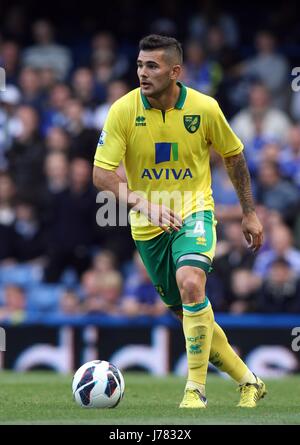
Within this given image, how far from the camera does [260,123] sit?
50.6ft

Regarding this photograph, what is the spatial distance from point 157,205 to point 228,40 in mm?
9793

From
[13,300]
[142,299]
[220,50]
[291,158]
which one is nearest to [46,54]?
[220,50]

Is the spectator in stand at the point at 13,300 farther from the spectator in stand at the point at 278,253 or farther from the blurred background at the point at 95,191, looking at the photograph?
the spectator in stand at the point at 278,253

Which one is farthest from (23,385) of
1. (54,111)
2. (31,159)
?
(54,111)

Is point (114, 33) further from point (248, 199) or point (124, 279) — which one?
point (248, 199)

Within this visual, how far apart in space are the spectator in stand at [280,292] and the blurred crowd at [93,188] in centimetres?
1

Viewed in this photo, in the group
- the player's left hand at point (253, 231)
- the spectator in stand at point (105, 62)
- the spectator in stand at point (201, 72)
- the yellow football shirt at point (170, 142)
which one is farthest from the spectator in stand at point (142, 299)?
the yellow football shirt at point (170, 142)

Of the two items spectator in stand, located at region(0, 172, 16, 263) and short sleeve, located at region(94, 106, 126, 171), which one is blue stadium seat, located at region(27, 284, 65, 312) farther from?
short sleeve, located at region(94, 106, 126, 171)

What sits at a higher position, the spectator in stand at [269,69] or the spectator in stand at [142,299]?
the spectator in stand at [269,69]

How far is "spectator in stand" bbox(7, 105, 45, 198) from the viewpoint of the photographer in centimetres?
1586

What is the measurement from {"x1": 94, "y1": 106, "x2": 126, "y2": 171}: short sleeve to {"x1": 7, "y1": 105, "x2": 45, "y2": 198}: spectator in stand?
764 centimetres

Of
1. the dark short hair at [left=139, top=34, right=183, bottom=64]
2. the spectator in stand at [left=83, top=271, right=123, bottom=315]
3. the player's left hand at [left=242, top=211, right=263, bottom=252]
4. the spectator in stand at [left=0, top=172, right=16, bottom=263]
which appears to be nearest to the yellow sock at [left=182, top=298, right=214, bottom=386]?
the player's left hand at [left=242, top=211, right=263, bottom=252]

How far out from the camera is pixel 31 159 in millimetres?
15883

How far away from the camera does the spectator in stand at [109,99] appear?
52.5ft
